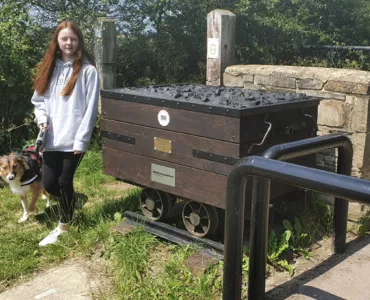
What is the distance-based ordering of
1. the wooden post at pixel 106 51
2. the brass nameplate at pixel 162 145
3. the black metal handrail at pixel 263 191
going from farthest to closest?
the wooden post at pixel 106 51, the brass nameplate at pixel 162 145, the black metal handrail at pixel 263 191

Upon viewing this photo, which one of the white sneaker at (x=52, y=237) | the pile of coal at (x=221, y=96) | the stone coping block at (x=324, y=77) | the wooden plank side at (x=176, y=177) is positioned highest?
the stone coping block at (x=324, y=77)

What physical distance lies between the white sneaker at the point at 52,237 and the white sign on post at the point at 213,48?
230 centimetres

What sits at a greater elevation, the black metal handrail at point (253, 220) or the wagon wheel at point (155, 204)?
the black metal handrail at point (253, 220)

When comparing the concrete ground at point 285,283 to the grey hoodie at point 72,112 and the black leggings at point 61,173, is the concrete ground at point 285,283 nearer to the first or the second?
the black leggings at point 61,173

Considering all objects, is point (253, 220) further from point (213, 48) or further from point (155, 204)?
point (213, 48)

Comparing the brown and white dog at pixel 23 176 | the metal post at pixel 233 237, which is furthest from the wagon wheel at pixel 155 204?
the metal post at pixel 233 237

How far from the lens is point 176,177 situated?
362 cm

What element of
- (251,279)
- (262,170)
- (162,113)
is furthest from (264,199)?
(162,113)

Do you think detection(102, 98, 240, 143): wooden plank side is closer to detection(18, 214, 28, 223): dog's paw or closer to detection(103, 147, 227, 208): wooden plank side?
detection(103, 147, 227, 208): wooden plank side

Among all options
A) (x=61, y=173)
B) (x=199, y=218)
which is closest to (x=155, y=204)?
(x=199, y=218)

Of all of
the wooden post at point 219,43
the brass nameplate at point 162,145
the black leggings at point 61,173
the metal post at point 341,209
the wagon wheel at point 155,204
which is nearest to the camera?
the metal post at point 341,209

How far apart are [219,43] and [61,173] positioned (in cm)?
213

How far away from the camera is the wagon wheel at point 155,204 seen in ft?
13.0

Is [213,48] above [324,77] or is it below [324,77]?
above
